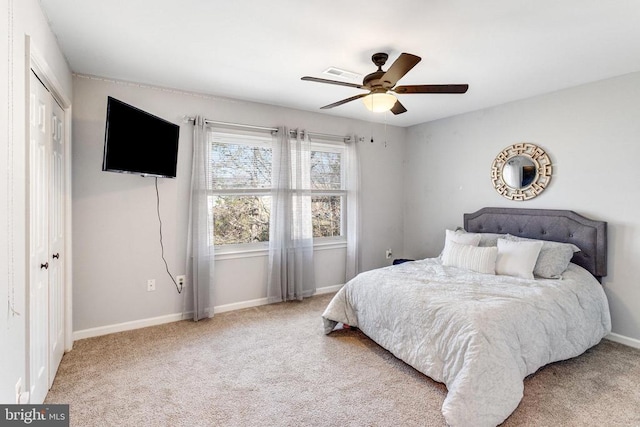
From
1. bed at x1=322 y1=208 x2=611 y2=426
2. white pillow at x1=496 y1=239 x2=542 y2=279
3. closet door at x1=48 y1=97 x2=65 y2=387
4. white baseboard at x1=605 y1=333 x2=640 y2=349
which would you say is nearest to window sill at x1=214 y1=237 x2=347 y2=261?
bed at x1=322 y1=208 x2=611 y2=426

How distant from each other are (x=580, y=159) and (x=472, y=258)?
148 centimetres

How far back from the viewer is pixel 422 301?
2408 mm

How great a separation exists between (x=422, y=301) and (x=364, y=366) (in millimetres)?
693

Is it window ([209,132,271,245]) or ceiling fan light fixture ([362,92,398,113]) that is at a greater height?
ceiling fan light fixture ([362,92,398,113])

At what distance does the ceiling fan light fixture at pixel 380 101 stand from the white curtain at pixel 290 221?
1.68m

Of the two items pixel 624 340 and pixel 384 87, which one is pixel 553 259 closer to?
pixel 624 340

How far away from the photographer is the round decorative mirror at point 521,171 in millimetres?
3463

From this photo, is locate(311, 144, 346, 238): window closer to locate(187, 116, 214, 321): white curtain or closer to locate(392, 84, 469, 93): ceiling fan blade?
locate(187, 116, 214, 321): white curtain

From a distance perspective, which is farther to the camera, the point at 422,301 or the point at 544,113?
the point at 544,113

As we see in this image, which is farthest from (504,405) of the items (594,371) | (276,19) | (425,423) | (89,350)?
(89,350)

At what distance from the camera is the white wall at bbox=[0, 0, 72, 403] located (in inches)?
51.4

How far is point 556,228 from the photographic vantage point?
10.8 feet

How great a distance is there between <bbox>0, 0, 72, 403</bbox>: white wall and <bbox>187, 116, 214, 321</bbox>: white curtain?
177 cm

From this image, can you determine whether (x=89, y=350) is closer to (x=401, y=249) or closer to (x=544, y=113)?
(x=401, y=249)
